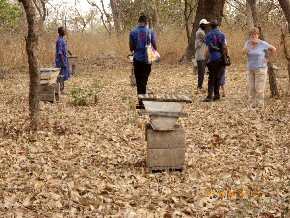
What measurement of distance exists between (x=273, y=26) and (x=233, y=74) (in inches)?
289

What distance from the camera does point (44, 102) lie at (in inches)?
440

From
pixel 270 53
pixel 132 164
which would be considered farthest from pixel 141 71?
pixel 132 164

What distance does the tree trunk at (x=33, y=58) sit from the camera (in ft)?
24.9

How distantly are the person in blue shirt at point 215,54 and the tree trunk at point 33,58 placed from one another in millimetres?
4277

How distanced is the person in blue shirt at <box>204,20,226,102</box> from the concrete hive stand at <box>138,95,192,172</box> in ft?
15.8

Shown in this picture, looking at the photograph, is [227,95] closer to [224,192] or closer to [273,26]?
[224,192]

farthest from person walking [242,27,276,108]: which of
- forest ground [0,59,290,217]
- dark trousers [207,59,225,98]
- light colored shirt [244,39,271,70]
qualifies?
dark trousers [207,59,225,98]

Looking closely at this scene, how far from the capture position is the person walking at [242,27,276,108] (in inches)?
387

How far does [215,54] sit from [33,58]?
450 centimetres

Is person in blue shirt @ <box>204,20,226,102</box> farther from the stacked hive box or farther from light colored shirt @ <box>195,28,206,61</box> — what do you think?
the stacked hive box

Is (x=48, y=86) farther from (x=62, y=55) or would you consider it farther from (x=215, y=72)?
(x=215, y=72)

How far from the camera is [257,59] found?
389 inches

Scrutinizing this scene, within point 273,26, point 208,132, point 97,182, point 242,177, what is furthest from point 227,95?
point 273,26
